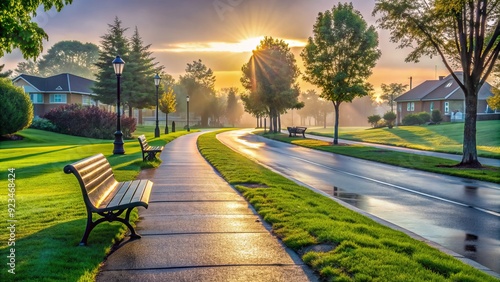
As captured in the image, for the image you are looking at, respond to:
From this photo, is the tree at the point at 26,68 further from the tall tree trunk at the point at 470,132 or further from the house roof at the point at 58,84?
the tall tree trunk at the point at 470,132

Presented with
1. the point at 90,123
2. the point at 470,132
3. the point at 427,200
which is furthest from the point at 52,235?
the point at 90,123

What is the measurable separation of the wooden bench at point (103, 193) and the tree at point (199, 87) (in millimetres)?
99405

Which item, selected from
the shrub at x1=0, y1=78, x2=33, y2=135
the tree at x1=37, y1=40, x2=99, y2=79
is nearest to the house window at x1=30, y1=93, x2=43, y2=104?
the shrub at x1=0, y1=78, x2=33, y2=135

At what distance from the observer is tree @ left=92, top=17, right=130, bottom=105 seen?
63.6 meters

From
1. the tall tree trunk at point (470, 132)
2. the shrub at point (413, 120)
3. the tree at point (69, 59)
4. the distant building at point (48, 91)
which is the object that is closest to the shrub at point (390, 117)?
the shrub at point (413, 120)

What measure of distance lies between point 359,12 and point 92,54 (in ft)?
399

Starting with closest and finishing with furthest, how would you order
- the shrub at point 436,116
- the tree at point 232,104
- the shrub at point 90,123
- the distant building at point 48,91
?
the shrub at point 90,123, the shrub at point 436,116, the distant building at point 48,91, the tree at point 232,104

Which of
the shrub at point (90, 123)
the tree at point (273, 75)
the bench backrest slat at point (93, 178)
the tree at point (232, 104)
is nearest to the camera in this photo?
the bench backrest slat at point (93, 178)

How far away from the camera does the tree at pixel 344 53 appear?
37219 mm

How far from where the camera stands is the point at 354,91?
37.0m

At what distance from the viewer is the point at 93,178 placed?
265 inches

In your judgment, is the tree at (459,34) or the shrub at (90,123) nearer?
the tree at (459,34)

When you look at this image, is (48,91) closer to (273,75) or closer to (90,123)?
(90,123)

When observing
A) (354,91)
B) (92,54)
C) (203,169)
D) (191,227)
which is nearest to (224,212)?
(191,227)
